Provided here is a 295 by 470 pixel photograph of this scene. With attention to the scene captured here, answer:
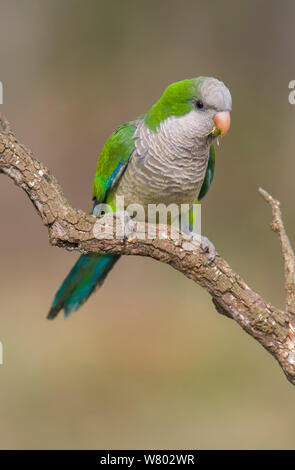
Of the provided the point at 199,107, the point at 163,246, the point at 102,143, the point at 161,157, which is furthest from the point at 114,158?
the point at 102,143

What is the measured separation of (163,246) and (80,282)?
1.89 ft

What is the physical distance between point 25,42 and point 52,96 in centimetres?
48

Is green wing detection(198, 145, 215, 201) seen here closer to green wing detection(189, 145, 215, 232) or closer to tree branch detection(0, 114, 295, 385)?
green wing detection(189, 145, 215, 232)

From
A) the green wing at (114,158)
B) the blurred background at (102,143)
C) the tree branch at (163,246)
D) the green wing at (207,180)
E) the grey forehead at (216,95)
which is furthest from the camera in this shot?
the blurred background at (102,143)

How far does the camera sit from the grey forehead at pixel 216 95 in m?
1.84

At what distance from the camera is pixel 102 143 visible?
4492 millimetres

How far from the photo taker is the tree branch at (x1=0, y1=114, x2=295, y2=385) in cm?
167

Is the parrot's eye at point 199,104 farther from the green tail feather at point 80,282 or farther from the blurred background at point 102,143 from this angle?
the blurred background at point 102,143

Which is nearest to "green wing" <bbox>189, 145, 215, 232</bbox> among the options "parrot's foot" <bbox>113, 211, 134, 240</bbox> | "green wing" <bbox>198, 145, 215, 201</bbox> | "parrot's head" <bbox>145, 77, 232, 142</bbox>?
"green wing" <bbox>198, 145, 215, 201</bbox>

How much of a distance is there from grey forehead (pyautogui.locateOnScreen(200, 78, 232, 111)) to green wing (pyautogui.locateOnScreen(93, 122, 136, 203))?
1.32 ft

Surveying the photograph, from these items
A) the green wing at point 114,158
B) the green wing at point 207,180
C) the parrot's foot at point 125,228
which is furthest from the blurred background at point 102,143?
the parrot's foot at point 125,228

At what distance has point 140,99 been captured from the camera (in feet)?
15.1

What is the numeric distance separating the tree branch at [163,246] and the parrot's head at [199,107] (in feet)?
1.08

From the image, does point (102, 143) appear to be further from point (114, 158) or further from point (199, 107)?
point (199, 107)
